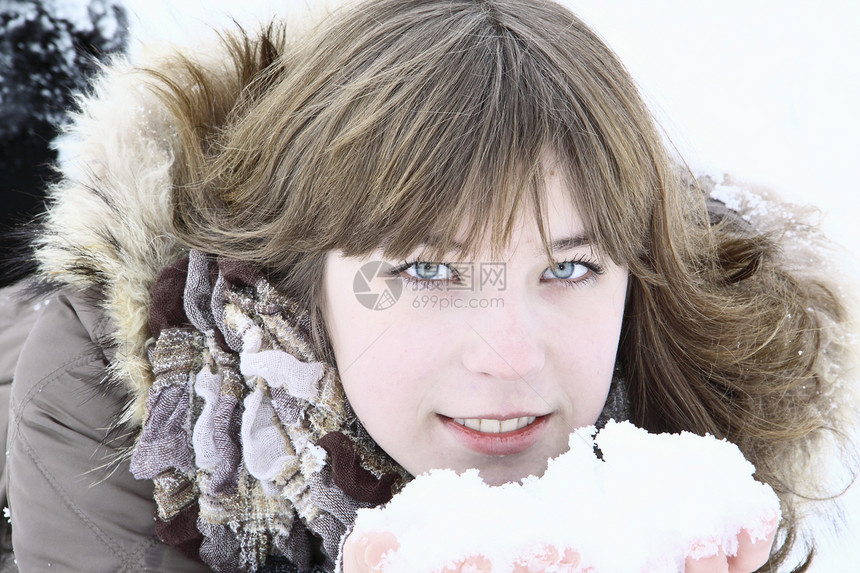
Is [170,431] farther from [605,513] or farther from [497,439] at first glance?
[605,513]

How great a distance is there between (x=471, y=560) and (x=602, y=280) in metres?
0.58

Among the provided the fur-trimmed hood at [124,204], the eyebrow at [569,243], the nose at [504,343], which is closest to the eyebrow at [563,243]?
the eyebrow at [569,243]

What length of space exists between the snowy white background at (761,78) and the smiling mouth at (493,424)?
1.63m

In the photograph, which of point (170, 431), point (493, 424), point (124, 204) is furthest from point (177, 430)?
point (493, 424)

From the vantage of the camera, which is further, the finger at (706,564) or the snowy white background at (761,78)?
the snowy white background at (761,78)

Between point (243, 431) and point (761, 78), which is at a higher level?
point (761, 78)

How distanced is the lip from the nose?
0.15 metres

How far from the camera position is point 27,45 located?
2121mm

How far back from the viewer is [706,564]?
99 centimetres

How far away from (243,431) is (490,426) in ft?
1.53

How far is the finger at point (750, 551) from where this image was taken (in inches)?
39.3

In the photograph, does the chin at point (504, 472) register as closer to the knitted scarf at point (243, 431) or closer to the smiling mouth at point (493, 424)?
the smiling mouth at point (493, 424)

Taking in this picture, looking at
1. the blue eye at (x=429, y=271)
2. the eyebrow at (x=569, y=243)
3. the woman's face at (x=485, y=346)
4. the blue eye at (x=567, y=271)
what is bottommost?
the woman's face at (x=485, y=346)

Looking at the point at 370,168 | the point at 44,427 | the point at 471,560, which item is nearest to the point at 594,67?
the point at 370,168
